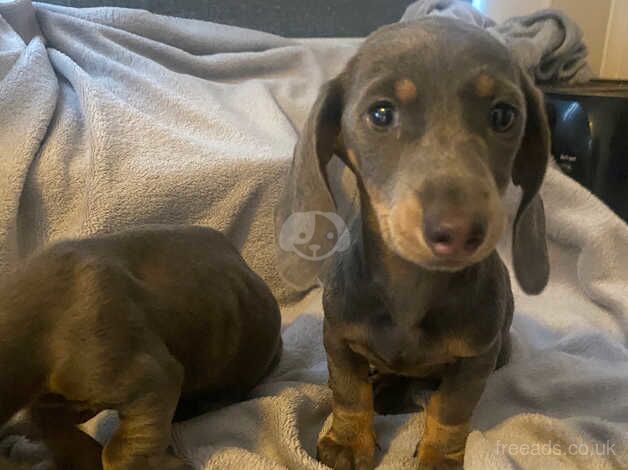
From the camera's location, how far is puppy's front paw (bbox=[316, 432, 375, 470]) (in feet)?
4.27

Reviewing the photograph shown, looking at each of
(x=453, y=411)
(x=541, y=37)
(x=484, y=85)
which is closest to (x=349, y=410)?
(x=453, y=411)

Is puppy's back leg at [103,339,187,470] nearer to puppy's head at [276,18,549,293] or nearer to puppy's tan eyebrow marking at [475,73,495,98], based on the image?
puppy's head at [276,18,549,293]

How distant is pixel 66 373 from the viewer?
1.08 m

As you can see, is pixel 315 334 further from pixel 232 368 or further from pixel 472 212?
pixel 472 212

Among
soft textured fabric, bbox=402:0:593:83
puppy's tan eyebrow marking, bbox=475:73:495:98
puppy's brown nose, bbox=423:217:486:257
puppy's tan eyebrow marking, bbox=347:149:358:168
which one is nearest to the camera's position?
puppy's brown nose, bbox=423:217:486:257

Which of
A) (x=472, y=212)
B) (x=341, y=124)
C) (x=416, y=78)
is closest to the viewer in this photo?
(x=472, y=212)

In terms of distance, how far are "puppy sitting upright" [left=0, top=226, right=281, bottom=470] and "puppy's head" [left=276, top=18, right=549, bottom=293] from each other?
26 centimetres

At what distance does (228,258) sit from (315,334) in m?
0.38

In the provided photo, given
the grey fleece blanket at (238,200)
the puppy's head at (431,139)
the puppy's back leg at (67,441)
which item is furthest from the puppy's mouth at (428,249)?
the puppy's back leg at (67,441)

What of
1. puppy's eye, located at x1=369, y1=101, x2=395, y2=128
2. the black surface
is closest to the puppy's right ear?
puppy's eye, located at x1=369, y1=101, x2=395, y2=128

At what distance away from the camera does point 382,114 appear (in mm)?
1101

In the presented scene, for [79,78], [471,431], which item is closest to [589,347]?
[471,431]

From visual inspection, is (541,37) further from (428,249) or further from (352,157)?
(428,249)

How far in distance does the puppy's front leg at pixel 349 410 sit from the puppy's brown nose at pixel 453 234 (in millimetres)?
386
